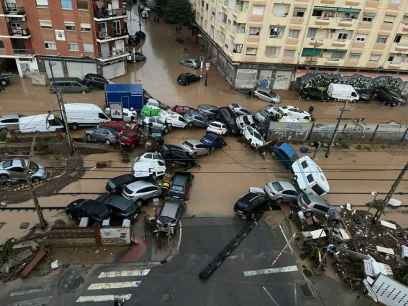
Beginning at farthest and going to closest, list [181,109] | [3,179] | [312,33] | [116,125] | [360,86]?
1. [360,86]
2. [312,33]
3. [181,109]
4. [116,125]
5. [3,179]

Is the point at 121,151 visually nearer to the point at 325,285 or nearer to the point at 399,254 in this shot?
the point at 325,285

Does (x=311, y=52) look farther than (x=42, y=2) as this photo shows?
Yes

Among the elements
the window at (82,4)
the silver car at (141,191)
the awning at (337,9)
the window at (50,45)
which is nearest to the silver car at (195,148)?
the silver car at (141,191)

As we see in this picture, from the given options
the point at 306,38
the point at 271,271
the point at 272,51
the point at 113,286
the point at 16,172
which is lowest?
the point at 271,271

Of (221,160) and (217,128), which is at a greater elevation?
(217,128)

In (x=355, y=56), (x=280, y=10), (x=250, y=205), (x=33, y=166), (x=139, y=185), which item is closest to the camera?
(x=250, y=205)

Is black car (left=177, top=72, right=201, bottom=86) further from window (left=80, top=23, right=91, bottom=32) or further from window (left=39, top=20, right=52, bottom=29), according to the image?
window (left=39, top=20, right=52, bottom=29)

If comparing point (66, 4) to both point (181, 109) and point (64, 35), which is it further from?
point (181, 109)

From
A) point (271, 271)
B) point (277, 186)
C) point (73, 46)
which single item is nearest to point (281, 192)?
point (277, 186)
